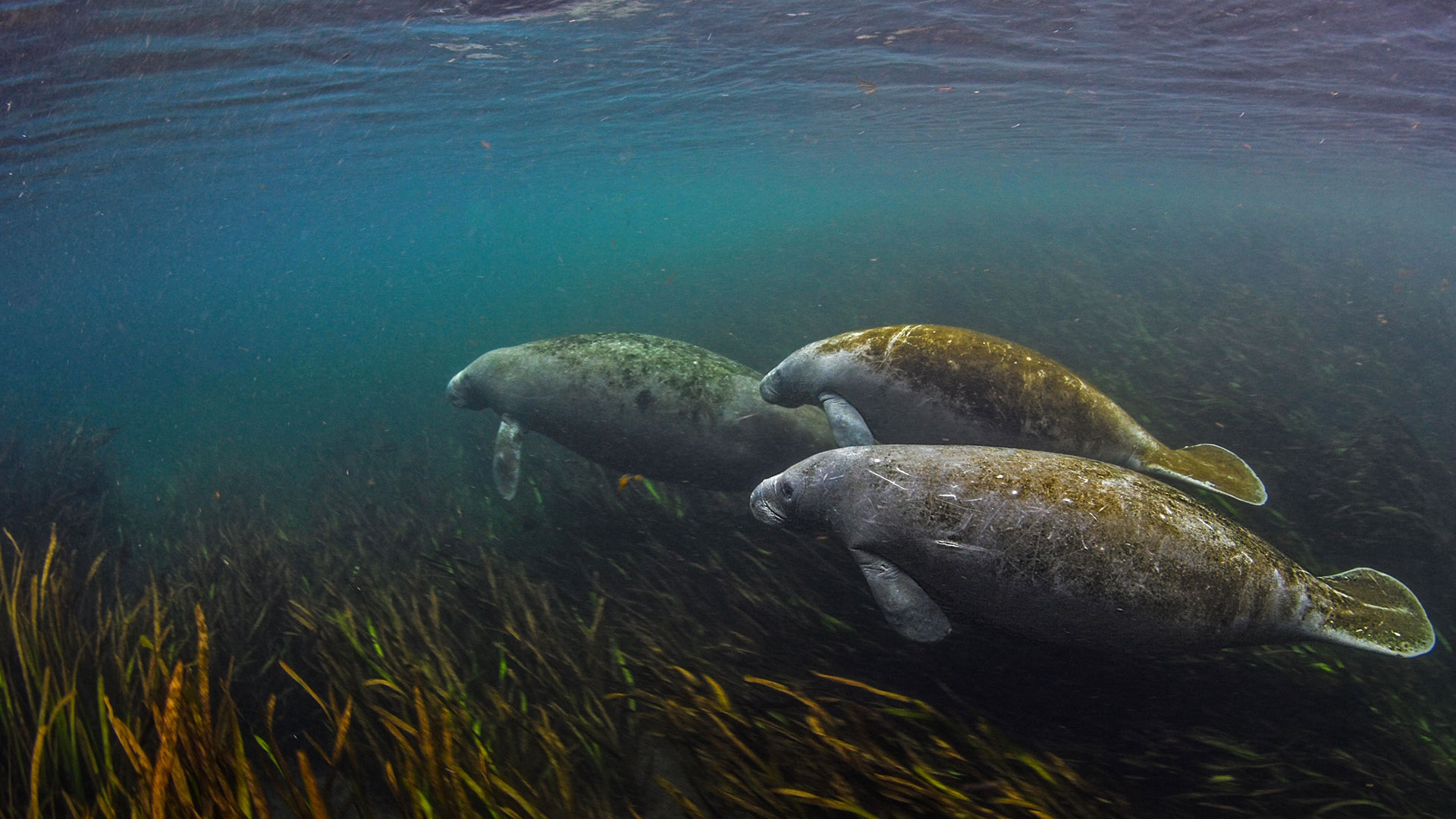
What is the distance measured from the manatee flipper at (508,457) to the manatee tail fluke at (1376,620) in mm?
6247

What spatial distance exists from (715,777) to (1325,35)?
16019 mm

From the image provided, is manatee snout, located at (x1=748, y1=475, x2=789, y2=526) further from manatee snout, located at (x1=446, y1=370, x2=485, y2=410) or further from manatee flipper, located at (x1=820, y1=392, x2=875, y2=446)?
manatee snout, located at (x1=446, y1=370, x2=485, y2=410)

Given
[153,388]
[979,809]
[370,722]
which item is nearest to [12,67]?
[370,722]

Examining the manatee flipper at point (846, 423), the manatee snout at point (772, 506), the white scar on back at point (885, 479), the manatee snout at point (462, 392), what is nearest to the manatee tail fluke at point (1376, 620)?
the white scar on back at point (885, 479)

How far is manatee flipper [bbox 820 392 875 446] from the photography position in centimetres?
421

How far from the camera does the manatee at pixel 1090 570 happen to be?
2645mm

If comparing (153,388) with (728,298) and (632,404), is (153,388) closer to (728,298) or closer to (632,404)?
(728,298)

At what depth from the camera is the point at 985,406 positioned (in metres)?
3.93

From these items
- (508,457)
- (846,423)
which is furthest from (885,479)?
(508,457)

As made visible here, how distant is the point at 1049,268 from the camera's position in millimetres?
18719

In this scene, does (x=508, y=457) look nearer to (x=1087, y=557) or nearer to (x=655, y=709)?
(x=655, y=709)

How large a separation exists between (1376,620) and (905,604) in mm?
2116

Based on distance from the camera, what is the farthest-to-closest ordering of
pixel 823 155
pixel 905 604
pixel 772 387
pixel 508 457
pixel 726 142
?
pixel 823 155
pixel 726 142
pixel 508 457
pixel 772 387
pixel 905 604

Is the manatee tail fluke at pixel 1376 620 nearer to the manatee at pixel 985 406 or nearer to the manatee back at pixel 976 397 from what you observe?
the manatee at pixel 985 406
